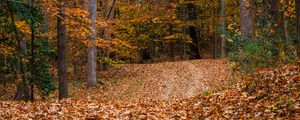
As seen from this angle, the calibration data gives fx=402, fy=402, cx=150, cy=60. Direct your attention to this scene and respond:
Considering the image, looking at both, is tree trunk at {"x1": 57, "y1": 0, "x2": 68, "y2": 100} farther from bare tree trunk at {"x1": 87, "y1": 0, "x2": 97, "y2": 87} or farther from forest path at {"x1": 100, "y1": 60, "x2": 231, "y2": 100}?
bare tree trunk at {"x1": 87, "y1": 0, "x2": 97, "y2": 87}

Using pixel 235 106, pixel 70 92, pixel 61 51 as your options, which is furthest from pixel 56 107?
pixel 70 92

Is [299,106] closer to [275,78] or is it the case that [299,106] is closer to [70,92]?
[275,78]

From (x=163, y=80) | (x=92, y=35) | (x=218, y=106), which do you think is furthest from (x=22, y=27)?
(x=218, y=106)

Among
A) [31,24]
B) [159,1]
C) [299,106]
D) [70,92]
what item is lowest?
[70,92]

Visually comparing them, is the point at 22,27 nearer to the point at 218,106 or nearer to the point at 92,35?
the point at 92,35

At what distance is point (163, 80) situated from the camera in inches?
976

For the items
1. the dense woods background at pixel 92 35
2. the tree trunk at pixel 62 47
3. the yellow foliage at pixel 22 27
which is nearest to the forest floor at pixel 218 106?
the dense woods background at pixel 92 35

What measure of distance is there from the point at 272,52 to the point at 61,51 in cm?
782

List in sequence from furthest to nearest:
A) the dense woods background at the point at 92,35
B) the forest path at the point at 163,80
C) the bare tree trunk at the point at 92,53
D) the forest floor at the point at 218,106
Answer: the bare tree trunk at the point at 92,53 → the forest path at the point at 163,80 → the dense woods background at the point at 92,35 → the forest floor at the point at 218,106

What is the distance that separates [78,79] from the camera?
27.8 metres

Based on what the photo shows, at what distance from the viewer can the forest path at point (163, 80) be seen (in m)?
20.7

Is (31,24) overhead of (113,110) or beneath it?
overhead

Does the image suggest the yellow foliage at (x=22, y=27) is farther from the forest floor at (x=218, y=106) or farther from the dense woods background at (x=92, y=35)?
the forest floor at (x=218, y=106)

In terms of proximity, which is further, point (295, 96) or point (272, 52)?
point (272, 52)
